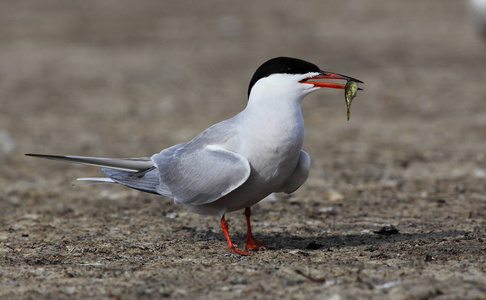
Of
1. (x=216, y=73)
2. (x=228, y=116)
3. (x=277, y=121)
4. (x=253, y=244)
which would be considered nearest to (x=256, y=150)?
(x=277, y=121)

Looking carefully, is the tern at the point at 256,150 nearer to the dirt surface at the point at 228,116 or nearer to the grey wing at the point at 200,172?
the grey wing at the point at 200,172

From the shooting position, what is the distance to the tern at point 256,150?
3672 mm

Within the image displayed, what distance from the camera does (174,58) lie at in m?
11.9

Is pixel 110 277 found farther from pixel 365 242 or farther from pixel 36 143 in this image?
pixel 36 143

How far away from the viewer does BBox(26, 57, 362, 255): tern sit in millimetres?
3672

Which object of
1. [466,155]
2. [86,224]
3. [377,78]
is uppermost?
[377,78]

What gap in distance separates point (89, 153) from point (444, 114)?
13.3ft

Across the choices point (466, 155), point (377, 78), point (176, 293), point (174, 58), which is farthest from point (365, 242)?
point (174, 58)

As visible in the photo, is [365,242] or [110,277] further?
[365,242]

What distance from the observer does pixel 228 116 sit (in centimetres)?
848

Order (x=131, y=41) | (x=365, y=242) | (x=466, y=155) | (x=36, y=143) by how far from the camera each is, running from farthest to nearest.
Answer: (x=131, y=41)
(x=36, y=143)
(x=466, y=155)
(x=365, y=242)

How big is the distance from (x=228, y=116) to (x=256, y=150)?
4820mm

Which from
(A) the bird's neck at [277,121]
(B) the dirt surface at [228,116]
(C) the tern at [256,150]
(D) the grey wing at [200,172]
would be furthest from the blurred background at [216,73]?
(A) the bird's neck at [277,121]

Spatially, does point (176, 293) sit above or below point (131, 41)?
below
